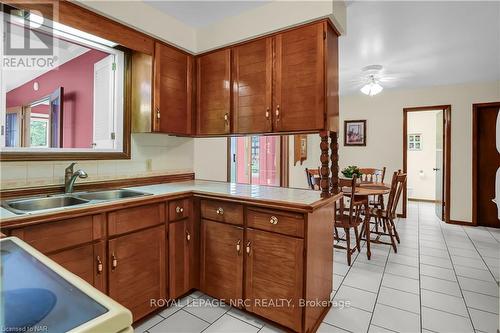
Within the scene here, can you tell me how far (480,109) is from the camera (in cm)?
448

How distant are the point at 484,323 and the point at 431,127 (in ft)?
19.2

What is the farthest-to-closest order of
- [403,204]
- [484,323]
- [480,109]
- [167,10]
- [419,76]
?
[403,204] → [480,109] → [419,76] → [167,10] → [484,323]

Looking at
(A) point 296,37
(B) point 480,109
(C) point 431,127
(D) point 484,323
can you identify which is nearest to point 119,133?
(A) point 296,37

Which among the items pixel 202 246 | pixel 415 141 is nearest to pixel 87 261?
pixel 202 246

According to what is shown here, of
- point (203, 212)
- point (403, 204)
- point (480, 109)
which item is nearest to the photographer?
point (203, 212)

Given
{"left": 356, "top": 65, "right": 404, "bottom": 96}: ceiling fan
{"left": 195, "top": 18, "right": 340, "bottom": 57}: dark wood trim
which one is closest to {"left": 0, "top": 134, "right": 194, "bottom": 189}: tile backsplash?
{"left": 195, "top": 18, "right": 340, "bottom": 57}: dark wood trim

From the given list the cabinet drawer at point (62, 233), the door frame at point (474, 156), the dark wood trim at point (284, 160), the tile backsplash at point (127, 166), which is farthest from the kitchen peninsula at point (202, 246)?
the door frame at point (474, 156)

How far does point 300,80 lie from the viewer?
6.58ft

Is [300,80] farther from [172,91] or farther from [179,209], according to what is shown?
[179,209]

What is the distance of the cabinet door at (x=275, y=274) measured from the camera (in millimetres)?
1687

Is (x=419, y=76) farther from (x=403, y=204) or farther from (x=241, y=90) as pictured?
(x=241, y=90)

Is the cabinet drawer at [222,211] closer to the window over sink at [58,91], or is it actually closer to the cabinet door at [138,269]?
the cabinet door at [138,269]

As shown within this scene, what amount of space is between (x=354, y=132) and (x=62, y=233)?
5282 millimetres

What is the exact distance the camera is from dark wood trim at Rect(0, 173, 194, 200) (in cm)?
171
